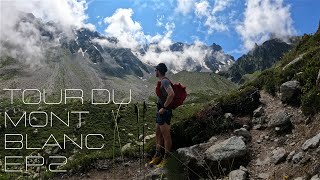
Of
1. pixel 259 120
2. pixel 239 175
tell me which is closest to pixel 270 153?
pixel 239 175

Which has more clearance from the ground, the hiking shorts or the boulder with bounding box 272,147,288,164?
the hiking shorts

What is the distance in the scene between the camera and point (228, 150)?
11711 millimetres

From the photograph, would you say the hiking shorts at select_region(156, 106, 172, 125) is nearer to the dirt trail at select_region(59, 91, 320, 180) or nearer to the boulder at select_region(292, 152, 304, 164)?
the dirt trail at select_region(59, 91, 320, 180)

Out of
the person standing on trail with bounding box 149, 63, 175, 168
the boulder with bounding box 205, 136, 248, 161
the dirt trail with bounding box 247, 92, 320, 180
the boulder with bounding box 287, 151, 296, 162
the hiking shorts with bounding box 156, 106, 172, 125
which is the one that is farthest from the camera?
the hiking shorts with bounding box 156, 106, 172, 125

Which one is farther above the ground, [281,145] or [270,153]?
[281,145]

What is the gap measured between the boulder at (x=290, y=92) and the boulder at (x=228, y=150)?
11.3ft

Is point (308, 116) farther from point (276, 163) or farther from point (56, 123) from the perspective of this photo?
point (56, 123)

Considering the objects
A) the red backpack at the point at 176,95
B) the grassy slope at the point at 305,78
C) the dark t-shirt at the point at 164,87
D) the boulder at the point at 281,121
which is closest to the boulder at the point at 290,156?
the boulder at the point at 281,121

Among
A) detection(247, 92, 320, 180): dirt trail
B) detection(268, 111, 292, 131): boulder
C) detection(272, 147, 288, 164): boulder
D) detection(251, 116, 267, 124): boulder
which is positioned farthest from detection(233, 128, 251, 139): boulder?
detection(272, 147, 288, 164): boulder

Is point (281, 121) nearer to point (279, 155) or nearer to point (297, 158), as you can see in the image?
point (279, 155)

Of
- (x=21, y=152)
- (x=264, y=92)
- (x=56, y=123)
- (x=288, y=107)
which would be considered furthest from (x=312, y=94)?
(x=56, y=123)

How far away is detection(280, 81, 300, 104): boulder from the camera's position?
48.1 ft

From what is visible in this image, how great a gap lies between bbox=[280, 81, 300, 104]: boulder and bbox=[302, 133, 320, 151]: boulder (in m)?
4.12

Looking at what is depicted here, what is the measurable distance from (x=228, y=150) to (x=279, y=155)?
1.34m
